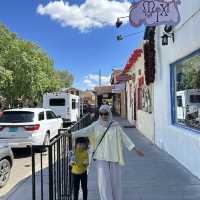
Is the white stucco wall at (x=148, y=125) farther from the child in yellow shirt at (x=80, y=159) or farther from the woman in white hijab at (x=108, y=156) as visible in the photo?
the woman in white hijab at (x=108, y=156)

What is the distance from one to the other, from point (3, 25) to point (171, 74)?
23.4m

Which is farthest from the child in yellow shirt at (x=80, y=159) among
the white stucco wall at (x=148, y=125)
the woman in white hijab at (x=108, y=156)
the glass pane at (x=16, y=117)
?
the white stucco wall at (x=148, y=125)

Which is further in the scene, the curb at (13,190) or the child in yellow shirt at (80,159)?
the curb at (13,190)

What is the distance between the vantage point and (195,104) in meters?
9.66

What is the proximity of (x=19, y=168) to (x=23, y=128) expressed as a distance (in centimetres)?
239

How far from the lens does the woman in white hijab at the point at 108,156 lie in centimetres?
617

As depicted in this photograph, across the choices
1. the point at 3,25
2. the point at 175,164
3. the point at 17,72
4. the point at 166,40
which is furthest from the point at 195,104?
the point at 17,72

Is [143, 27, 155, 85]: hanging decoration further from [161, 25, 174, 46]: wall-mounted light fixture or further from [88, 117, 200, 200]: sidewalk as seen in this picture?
[88, 117, 200, 200]: sidewalk

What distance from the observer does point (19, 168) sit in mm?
11812

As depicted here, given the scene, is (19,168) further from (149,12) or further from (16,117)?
(149,12)

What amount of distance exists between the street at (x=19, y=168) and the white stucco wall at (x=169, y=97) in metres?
3.60

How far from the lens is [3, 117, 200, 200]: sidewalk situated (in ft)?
24.6

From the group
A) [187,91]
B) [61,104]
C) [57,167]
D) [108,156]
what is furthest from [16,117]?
[61,104]

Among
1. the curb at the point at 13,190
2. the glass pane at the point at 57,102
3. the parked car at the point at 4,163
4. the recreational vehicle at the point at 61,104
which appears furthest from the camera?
the glass pane at the point at 57,102
